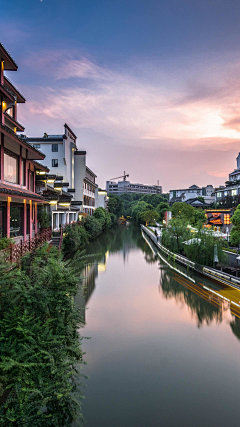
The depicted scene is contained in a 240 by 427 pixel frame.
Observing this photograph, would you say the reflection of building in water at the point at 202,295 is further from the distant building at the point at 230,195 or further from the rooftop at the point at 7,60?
the distant building at the point at 230,195

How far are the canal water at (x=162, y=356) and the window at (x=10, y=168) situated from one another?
282 inches

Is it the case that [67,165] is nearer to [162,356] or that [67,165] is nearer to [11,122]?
[11,122]

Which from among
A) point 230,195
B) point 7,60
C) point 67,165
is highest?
point 7,60

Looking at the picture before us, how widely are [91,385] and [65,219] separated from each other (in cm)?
2079

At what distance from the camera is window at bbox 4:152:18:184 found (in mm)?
12471

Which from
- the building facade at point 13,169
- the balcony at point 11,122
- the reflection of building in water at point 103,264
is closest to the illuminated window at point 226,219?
the reflection of building in water at point 103,264

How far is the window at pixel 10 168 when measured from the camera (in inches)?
491

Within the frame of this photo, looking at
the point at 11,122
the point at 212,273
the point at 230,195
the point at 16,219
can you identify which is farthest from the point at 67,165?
the point at 230,195

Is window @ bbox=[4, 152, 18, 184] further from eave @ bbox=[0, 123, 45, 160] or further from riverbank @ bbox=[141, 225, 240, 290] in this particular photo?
riverbank @ bbox=[141, 225, 240, 290]

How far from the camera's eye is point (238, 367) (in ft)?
25.1

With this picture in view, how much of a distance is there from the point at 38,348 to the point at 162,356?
490cm

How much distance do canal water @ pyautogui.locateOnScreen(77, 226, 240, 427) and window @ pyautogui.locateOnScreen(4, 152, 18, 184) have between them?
23.5ft

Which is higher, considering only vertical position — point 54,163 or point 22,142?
point 54,163

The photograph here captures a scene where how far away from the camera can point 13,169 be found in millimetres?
13438
